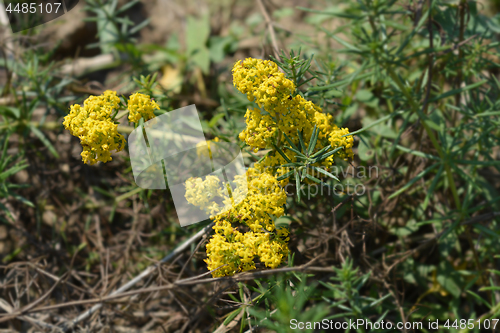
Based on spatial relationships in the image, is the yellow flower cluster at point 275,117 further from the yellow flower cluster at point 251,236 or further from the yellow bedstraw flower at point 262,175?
the yellow flower cluster at point 251,236

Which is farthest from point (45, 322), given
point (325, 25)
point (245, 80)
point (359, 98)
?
point (325, 25)

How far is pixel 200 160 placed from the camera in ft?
11.4

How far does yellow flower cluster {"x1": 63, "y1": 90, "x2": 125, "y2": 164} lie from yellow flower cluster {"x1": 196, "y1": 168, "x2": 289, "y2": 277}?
2.29 feet

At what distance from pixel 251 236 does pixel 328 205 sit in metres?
1.32

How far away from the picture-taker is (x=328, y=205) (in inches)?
143

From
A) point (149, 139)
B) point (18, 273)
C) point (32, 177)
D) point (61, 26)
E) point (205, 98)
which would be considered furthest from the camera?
point (61, 26)

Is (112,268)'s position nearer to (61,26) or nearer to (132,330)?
(132,330)

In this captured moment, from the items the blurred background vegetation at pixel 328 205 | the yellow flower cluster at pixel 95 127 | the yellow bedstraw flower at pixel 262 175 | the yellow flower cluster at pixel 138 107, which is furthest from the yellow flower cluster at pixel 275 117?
the yellow flower cluster at pixel 95 127

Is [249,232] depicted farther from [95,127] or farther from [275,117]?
[95,127]

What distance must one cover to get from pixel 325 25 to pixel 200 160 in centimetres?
365

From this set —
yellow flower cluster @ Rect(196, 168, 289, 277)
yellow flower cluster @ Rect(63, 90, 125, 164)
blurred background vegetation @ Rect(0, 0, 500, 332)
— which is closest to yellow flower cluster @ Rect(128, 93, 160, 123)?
yellow flower cluster @ Rect(63, 90, 125, 164)

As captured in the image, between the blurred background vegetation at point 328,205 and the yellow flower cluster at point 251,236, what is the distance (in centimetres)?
22

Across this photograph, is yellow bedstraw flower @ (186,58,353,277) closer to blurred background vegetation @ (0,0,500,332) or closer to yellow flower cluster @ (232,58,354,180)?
yellow flower cluster @ (232,58,354,180)

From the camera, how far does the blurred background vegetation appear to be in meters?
3.28
